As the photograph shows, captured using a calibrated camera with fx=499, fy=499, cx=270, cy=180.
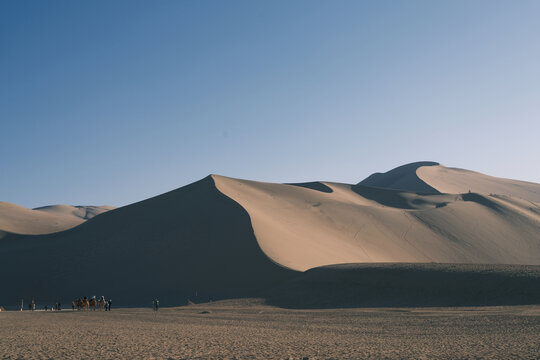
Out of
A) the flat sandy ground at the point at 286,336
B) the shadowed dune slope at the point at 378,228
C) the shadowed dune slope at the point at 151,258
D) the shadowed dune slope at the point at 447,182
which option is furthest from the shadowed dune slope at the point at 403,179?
the flat sandy ground at the point at 286,336

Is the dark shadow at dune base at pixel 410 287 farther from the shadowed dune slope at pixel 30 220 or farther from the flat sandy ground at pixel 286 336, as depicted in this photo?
the shadowed dune slope at pixel 30 220

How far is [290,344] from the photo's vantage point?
15773 millimetres

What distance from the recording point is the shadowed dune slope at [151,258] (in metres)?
40.5

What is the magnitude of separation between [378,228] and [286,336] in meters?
40.1

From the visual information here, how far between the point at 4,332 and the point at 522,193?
3913 inches

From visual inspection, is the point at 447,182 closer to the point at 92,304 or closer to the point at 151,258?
the point at 151,258

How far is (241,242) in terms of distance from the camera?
148 feet

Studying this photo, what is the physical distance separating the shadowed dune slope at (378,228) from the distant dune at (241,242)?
148 millimetres

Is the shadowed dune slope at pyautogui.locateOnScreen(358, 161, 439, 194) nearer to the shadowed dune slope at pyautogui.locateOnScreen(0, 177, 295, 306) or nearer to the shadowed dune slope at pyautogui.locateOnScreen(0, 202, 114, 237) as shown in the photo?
the shadowed dune slope at pyautogui.locateOnScreen(0, 177, 295, 306)

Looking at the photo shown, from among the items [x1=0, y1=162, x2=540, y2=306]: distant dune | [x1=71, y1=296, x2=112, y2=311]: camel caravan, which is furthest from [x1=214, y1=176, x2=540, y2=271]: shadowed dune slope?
[x1=71, y1=296, x2=112, y2=311]: camel caravan

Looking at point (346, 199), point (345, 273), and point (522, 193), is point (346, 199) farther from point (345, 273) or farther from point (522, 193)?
point (522, 193)

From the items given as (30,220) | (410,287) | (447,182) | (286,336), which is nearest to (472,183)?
(447,182)

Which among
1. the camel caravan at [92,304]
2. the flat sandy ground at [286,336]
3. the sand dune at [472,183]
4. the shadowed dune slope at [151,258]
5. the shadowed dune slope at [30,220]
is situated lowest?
the flat sandy ground at [286,336]

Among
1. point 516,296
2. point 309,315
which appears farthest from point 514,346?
point 516,296
